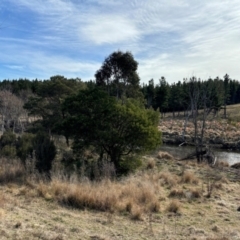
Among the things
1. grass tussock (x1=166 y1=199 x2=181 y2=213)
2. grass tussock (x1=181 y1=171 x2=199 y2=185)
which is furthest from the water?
grass tussock (x1=166 y1=199 x2=181 y2=213)

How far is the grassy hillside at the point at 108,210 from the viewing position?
19.4 feet

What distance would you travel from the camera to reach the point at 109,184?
9.21 m

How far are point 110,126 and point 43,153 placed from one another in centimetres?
270

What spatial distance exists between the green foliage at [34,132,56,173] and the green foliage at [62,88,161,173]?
3.31ft

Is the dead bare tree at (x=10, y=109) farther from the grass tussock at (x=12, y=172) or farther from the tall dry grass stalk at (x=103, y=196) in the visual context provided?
the tall dry grass stalk at (x=103, y=196)

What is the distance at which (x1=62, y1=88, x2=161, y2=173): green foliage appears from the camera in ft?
39.1

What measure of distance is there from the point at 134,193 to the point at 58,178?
2.42 m

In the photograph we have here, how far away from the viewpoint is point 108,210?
7.57 m

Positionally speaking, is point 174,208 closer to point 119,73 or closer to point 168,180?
point 168,180

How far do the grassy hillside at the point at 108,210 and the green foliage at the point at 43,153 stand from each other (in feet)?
2.69

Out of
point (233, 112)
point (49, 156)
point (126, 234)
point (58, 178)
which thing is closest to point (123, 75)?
point (49, 156)

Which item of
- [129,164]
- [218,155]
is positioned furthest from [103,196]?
[218,155]

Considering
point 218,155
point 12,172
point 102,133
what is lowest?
point 218,155

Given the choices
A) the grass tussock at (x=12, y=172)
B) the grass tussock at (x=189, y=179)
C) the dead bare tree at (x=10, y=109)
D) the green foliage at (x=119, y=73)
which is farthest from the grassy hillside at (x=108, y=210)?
the dead bare tree at (x=10, y=109)
